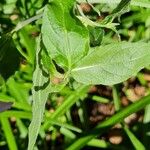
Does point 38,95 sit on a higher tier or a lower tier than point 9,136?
higher

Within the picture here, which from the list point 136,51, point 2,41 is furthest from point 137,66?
point 2,41

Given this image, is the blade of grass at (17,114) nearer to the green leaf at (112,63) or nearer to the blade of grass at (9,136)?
the blade of grass at (9,136)

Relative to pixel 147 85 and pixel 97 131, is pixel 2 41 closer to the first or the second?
pixel 97 131

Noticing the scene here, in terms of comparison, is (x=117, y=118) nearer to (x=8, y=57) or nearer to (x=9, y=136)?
(x=9, y=136)

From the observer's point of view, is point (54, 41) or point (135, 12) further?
point (135, 12)

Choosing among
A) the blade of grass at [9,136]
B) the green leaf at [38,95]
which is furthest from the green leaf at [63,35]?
the blade of grass at [9,136]

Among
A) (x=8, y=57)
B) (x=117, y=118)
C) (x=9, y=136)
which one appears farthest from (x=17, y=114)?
(x=8, y=57)
